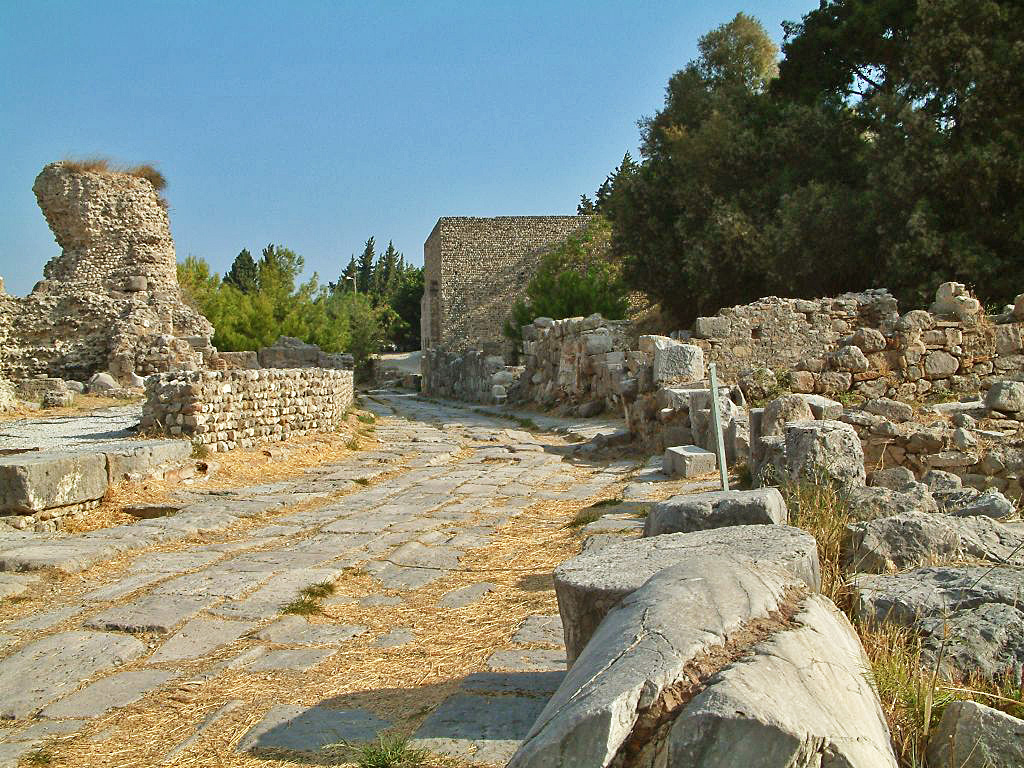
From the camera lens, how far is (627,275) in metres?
22.7

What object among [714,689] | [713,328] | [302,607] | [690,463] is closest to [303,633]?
[302,607]

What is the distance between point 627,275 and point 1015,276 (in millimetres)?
9360

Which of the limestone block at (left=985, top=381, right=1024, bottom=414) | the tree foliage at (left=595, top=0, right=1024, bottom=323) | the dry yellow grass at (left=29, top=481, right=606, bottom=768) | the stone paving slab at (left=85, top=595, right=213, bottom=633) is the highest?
the tree foliage at (left=595, top=0, right=1024, bottom=323)

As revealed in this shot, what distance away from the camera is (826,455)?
17.5 feet

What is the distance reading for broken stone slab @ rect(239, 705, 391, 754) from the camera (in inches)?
113

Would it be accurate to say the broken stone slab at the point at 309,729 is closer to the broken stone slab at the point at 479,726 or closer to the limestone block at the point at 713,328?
the broken stone slab at the point at 479,726

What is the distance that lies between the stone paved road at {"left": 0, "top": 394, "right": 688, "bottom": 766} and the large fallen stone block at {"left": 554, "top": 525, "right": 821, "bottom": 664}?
0.48m

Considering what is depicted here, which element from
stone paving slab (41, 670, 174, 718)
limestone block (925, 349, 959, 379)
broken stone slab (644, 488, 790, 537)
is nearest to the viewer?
stone paving slab (41, 670, 174, 718)

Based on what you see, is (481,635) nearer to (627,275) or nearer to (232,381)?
(232,381)

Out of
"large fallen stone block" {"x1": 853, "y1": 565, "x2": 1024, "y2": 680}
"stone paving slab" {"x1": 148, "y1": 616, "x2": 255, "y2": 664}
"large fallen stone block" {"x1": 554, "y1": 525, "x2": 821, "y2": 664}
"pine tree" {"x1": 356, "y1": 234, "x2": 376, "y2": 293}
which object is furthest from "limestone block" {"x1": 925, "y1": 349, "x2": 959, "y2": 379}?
"pine tree" {"x1": 356, "y1": 234, "x2": 376, "y2": 293}

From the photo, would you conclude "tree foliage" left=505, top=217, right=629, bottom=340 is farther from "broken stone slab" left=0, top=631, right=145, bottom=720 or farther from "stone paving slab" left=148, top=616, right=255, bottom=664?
A: "broken stone slab" left=0, top=631, right=145, bottom=720

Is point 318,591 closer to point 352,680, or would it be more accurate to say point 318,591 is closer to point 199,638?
point 199,638

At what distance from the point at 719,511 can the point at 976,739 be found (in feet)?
5.98

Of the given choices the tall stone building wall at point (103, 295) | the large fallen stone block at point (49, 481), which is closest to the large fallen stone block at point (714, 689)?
the large fallen stone block at point (49, 481)
